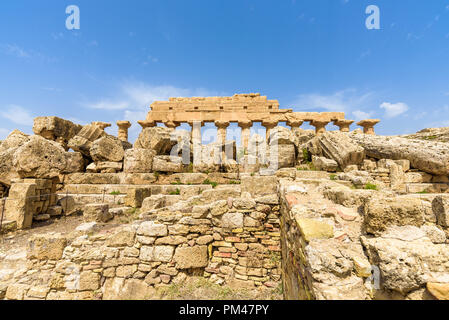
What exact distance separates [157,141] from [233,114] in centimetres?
901

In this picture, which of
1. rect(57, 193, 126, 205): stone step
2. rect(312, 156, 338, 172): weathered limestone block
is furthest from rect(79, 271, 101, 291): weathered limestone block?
rect(312, 156, 338, 172): weathered limestone block

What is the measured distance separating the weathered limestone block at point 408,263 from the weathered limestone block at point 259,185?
117 inches

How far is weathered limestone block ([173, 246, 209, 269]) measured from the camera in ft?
11.3

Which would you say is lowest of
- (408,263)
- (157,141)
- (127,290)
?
(127,290)

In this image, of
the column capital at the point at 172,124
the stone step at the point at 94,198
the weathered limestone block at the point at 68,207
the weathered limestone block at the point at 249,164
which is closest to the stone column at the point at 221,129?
the column capital at the point at 172,124

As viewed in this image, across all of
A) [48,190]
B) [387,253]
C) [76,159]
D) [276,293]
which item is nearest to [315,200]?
[387,253]

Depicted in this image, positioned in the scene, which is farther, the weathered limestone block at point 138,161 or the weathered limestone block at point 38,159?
the weathered limestone block at point 138,161

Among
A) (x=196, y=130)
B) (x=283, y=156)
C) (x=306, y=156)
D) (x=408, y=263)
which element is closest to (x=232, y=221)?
(x=408, y=263)

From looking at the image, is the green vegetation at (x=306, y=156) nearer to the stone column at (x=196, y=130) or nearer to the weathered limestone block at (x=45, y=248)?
the weathered limestone block at (x=45, y=248)

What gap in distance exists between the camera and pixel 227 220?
357cm

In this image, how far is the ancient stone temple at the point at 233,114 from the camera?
1567 cm

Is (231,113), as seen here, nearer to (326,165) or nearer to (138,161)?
(138,161)

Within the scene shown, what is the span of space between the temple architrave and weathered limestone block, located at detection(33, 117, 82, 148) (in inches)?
239

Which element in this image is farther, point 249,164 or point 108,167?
point 108,167
